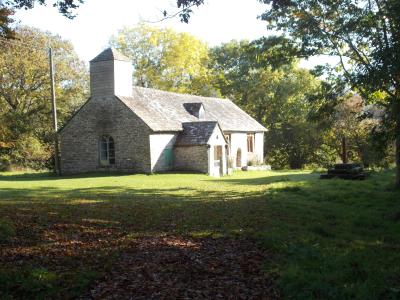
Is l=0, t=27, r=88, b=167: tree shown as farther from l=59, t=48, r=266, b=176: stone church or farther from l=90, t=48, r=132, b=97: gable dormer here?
l=90, t=48, r=132, b=97: gable dormer

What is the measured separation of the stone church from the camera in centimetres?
3156

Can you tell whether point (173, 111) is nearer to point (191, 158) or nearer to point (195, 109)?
point (195, 109)

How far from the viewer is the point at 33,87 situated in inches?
1678

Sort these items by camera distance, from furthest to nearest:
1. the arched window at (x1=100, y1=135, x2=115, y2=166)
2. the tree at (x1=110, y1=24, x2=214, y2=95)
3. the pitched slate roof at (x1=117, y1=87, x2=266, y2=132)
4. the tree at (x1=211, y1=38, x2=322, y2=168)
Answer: the tree at (x1=110, y1=24, x2=214, y2=95)
the tree at (x1=211, y1=38, x2=322, y2=168)
the arched window at (x1=100, y1=135, x2=115, y2=166)
the pitched slate roof at (x1=117, y1=87, x2=266, y2=132)

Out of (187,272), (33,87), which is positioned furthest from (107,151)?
(187,272)

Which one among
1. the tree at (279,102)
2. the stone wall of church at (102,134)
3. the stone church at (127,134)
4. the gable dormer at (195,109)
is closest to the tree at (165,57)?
the tree at (279,102)

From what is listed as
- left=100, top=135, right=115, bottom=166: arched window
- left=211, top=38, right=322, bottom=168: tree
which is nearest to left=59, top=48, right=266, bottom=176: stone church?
left=100, top=135, right=115, bottom=166: arched window

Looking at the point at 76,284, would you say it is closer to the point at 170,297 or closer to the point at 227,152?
the point at 170,297

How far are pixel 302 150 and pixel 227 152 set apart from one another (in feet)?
53.9

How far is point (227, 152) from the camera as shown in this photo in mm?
35969

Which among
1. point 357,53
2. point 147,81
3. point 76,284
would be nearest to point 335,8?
point 357,53

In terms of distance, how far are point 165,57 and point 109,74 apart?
23457 mm

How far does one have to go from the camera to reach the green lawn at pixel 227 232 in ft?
22.8

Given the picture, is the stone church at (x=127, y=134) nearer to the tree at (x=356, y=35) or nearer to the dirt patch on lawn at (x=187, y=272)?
the tree at (x=356, y=35)
